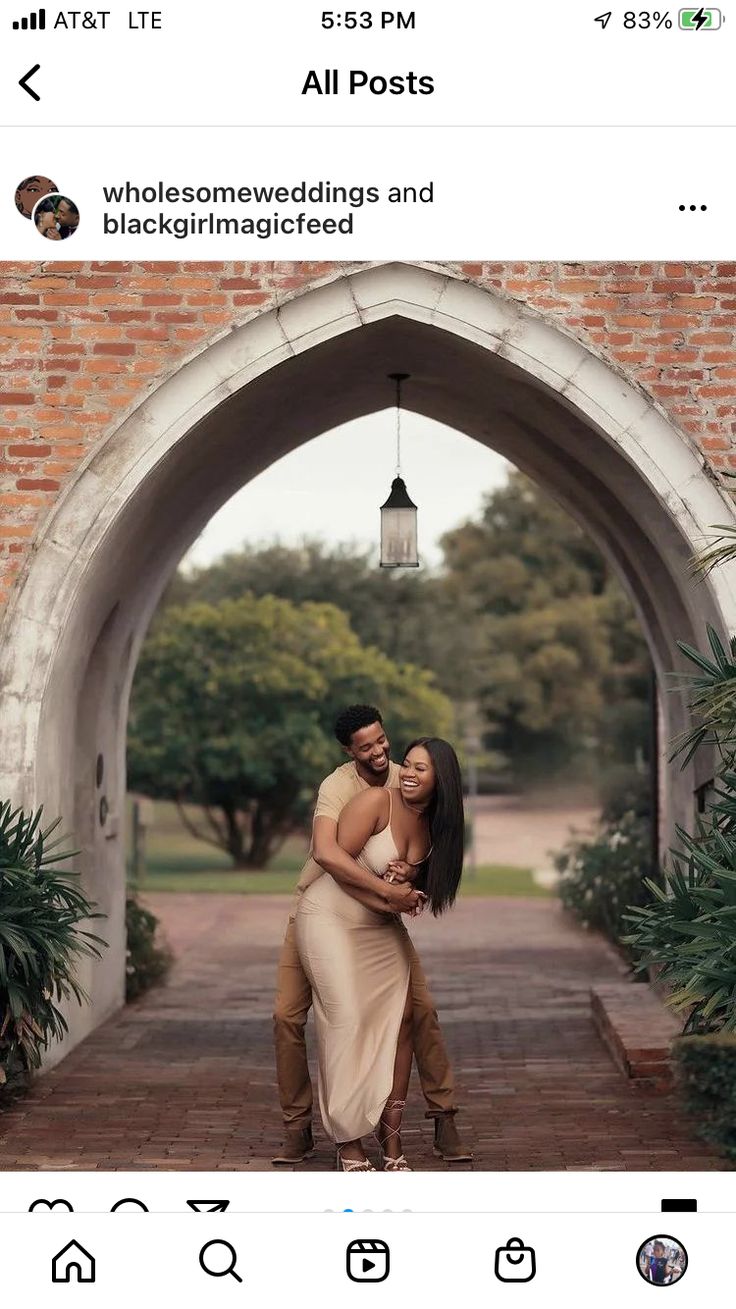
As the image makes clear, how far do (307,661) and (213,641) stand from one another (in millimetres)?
1232

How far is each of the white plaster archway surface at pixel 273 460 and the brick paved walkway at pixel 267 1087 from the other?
0.68 metres

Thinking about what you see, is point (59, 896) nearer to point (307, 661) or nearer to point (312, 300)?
point (312, 300)

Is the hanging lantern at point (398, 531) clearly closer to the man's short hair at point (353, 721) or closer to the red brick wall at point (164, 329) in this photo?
the red brick wall at point (164, 329)

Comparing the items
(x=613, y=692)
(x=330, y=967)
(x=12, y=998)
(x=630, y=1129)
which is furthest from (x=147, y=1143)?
(x=613, y=692)

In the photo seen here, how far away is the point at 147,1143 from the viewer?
7656 mm

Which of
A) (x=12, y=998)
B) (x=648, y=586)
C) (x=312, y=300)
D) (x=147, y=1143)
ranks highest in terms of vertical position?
(x=312, y=300)

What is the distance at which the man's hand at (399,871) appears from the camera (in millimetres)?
6574

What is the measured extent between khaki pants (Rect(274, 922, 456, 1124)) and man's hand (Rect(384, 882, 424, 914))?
52 centimetres

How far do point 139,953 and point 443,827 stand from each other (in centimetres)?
645

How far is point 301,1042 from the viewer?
7.16 meters

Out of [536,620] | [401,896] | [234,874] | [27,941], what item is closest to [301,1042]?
[401,896]
